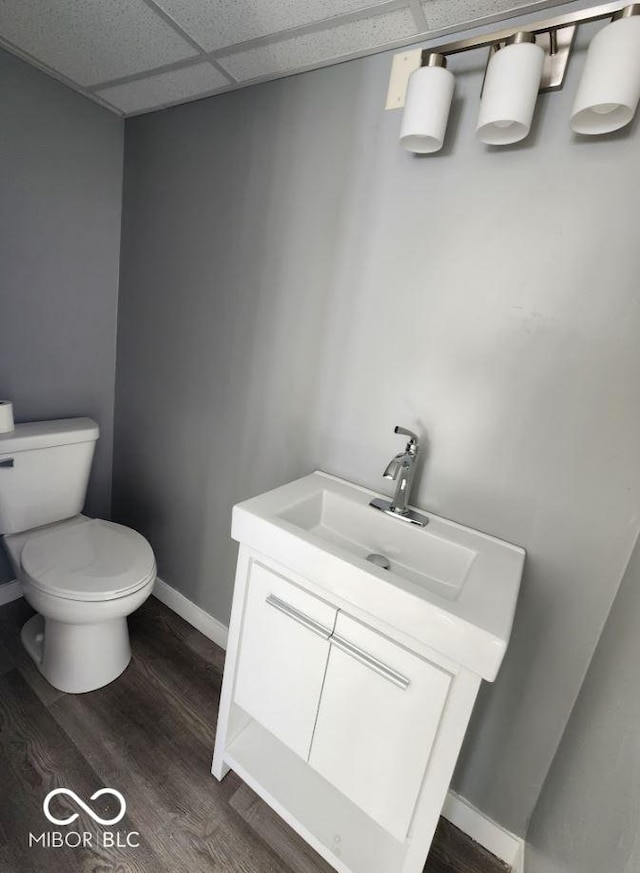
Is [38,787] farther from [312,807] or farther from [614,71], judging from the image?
[614,71]

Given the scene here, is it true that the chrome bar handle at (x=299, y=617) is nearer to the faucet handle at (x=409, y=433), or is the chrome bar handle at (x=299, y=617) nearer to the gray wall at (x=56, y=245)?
the faucet handle at (x=409, y=433)

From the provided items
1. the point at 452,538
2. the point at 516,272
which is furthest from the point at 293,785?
the point at 516,272

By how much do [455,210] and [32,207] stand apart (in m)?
1.54

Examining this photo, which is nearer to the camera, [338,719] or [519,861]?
[338,719]

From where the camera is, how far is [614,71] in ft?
2.33

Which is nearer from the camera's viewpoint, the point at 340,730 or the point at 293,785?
the point at 340,730

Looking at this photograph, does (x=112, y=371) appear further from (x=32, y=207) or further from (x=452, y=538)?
(x=452, y=538)

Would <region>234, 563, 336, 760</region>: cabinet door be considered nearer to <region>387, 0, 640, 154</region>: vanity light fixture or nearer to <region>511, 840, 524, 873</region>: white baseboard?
<region>511, 840, 524, 873</region>: white baseboard

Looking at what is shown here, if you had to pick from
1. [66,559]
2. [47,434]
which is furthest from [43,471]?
[66,559]

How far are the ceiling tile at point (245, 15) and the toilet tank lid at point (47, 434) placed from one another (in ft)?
4.45

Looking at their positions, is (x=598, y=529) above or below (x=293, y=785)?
above

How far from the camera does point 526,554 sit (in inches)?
39.3

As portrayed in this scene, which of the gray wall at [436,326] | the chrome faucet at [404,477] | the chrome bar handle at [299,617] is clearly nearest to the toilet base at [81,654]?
the gray wall at [436,326]

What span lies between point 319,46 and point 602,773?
1821 millimetres
